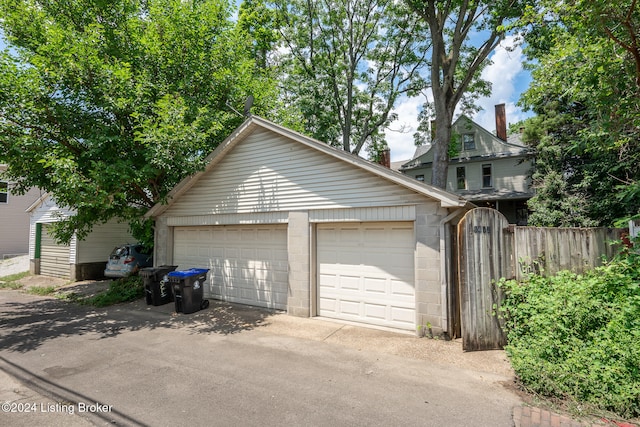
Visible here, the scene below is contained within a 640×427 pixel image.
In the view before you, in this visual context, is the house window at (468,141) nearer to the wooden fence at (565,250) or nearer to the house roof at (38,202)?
the wooden fence at (565,250)

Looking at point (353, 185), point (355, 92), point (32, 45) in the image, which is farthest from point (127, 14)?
point (355, 92)

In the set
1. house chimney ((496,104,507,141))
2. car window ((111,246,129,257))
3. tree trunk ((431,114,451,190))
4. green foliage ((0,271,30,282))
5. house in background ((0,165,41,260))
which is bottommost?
green foliage ((0,271,30,282))

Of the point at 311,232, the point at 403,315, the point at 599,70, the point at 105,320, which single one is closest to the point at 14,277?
the point at 105,320

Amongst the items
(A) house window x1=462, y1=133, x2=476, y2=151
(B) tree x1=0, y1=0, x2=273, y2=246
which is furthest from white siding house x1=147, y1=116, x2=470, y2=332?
(A) house window x1=462, y1=133, x2=476, y2=151

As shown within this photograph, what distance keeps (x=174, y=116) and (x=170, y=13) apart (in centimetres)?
466

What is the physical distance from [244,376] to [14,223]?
25.7 meters

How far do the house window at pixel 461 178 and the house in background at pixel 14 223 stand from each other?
2917cm

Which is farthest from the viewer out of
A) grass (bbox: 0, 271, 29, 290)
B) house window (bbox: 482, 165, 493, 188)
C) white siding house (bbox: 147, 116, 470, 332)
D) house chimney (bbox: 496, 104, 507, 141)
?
house chimney (bbox: 496, 104, 507, 141)

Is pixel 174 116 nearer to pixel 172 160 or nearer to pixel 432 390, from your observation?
pixel 172 160

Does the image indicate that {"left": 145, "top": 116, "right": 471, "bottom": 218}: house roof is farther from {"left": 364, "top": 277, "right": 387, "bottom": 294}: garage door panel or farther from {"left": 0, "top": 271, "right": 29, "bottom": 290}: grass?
{"left": 0, "top": 271, "right": 29, "bottom": 290}: grass

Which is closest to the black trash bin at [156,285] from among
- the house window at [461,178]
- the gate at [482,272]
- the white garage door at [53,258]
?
the gate at [482,272]

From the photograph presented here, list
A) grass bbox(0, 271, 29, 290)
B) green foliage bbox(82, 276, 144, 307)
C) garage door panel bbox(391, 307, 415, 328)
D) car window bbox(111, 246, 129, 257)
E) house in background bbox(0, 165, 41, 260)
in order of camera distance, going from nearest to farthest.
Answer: garage door panel bbox(391, 307, 415, 328) → green foliage bbox(82, 276, 144, 307) → car window bbox(111, 246, 129, 257) → grass bbox(0, 271, 29, 290) → house in background bbox(0, 165, 41, 260)

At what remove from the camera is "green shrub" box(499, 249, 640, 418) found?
149 inches

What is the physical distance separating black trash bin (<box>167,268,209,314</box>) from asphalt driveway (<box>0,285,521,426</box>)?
0.87 metres
